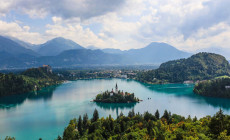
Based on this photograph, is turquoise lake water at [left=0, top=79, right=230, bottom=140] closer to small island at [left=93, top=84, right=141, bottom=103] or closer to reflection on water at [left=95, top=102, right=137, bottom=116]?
reflection on water at [left=95, top=102, right=137, bottom=116]

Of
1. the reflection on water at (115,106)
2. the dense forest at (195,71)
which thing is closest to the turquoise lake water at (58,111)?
the reflection on water at (115,106)

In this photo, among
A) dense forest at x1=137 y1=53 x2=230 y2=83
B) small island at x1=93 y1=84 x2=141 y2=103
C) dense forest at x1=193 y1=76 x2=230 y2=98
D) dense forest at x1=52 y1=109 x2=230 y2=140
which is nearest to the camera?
dense forest at x1=52 y1=109 x2=230 y2=140

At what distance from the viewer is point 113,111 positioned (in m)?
34.8

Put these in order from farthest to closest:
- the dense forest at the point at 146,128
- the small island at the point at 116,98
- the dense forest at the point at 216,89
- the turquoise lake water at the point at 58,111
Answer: the dense forest at the point at 216,89 → the small island at the point at 116,98 → the turquoise lake water at the point at 58,111 → the dense forest at the point at 146,128

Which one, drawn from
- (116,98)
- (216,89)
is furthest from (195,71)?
(116,98)

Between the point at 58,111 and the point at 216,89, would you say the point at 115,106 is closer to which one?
the point at 58,111

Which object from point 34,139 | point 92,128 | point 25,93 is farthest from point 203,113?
point 25,93

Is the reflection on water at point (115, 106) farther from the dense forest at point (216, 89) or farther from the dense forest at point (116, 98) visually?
the dense forest at point (216, 89)

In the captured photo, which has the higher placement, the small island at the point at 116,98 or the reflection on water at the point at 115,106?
the small island at the point at 116,98

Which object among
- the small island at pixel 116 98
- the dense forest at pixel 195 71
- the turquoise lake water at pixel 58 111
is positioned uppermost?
the dense forest at pixel 195 71

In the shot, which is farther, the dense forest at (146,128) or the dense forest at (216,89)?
the dense forest at (216,89)

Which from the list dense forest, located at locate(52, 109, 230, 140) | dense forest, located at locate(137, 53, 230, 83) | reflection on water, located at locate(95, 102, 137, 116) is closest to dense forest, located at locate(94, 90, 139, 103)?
reflection on water, located at locate(95, 102, 137, 116)

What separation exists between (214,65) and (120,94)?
2331 inches

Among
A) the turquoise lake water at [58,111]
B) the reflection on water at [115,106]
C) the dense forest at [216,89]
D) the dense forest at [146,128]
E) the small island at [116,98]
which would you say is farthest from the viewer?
the dense forest at [216,89]
